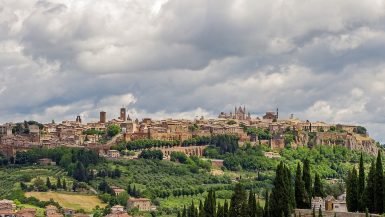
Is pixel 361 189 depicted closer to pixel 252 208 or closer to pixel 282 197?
pixel 282 197

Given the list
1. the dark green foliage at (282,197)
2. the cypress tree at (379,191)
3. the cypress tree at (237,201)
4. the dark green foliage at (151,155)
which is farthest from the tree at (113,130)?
the cypress tree at (379,191)

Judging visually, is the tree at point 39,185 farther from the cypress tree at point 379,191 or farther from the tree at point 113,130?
the cypress tree at point 379,191

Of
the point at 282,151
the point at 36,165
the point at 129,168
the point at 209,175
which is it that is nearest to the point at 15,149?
the point at 36,165

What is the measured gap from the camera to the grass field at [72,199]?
109062 mm

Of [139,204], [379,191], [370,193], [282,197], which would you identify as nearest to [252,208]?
[282,197]

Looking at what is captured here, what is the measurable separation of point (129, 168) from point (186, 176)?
8744mm

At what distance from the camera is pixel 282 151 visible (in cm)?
15338

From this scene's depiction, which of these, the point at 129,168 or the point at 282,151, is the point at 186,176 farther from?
the point at 282,151

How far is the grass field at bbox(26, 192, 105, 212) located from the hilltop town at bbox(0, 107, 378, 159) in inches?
1256

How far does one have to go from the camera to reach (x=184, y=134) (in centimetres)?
16412

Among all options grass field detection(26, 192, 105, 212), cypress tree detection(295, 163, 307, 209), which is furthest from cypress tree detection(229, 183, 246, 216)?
grass field detection(26, 192, 105, 212)

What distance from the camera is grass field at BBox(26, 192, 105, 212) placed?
358 feet

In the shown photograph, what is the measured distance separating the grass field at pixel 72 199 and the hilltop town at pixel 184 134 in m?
31.9

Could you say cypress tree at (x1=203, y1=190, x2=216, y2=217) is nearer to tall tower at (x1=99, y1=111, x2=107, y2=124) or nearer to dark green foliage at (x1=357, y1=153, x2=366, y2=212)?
dark green foliage at (x1=357, y1=153, x2=366, y2=212)
